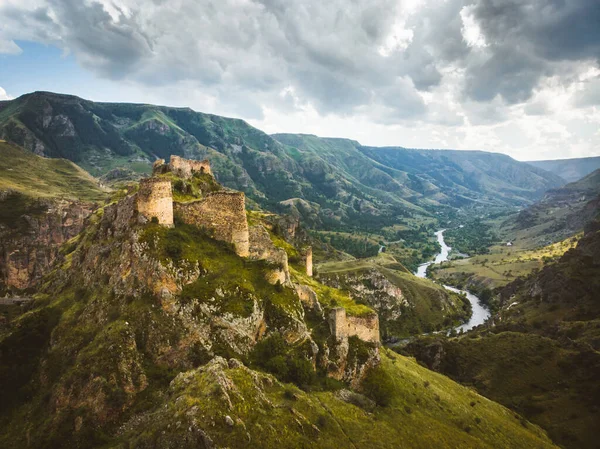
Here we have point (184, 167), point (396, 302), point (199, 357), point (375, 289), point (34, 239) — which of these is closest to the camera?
point (199, 357)

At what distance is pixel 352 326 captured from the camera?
54469mm

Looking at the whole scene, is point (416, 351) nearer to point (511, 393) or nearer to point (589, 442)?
point (511, 393)

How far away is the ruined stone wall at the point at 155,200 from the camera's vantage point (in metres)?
44.9

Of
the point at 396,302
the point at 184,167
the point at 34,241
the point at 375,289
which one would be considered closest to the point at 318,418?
the point at 184,167

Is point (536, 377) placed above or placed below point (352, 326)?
below

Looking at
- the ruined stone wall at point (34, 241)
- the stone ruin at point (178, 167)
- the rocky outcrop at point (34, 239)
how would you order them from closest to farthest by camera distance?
the stone ruin at point (178, 167) < the ruined stone wall at point (34, 241) < the rocky outcrop at point (34, 239)

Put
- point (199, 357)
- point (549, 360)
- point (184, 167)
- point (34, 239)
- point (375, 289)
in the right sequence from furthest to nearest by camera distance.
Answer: point (375, 289), point (34, 239), point (549, 360), point (184, 167), point (199, 357)

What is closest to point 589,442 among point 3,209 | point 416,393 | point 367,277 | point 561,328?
point 416,393

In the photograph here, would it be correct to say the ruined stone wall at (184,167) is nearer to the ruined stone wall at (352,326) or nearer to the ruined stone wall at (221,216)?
the ruined stone wall at (221,216)

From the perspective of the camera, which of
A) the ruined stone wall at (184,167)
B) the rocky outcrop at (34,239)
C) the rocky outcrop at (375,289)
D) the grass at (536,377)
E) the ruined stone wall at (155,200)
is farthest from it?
the rocky outcrop at (375,289)

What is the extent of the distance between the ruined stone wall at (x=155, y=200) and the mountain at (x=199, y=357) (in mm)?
181

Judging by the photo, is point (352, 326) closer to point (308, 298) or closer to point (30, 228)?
point (308, 298)

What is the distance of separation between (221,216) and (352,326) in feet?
83.7

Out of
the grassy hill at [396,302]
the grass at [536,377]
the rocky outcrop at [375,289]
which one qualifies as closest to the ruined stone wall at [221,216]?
the grass at [536,377]
